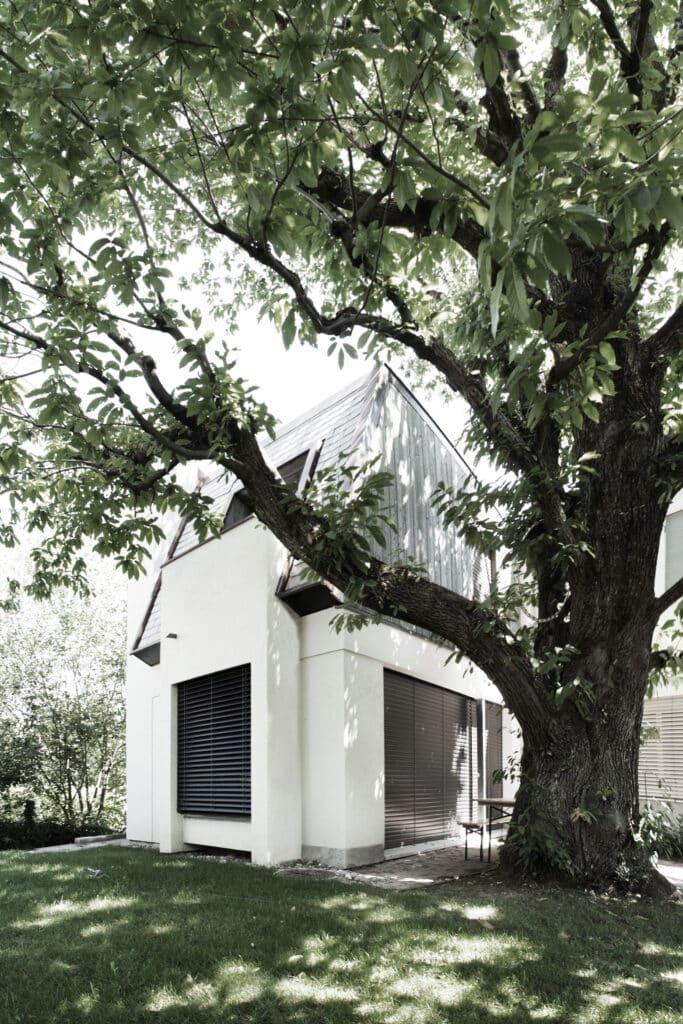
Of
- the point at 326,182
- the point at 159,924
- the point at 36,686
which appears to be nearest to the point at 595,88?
the point at 326,182

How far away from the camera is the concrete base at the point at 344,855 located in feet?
35.0

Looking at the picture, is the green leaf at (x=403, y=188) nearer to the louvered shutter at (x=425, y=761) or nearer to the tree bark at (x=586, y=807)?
the tree bark at (x=586, y=807)

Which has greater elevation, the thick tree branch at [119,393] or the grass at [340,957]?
the thick tree branch at [119,393]

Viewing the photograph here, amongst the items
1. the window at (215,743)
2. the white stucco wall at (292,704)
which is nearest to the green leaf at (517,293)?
the white stucco wall at (292,704)

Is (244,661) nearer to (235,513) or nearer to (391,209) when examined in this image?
(235,513)

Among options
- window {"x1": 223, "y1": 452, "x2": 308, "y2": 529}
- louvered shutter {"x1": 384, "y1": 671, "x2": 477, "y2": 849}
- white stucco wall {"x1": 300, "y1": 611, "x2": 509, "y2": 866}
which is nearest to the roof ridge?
window {"x1": 223, "y1": 452, "x2": 308, "y2": 529}

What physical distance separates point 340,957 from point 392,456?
329 inches

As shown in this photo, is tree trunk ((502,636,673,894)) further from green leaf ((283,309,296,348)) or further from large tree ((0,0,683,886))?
green leaf ((283,309,296,348))

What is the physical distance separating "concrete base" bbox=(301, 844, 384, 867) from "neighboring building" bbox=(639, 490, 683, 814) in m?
5.68

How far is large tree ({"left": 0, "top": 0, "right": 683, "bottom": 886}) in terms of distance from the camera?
5051mm

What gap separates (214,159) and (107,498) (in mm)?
4372

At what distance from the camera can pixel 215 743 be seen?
506 inches

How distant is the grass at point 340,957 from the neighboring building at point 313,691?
2.77m

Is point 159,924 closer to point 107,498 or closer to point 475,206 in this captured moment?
point 107,498
